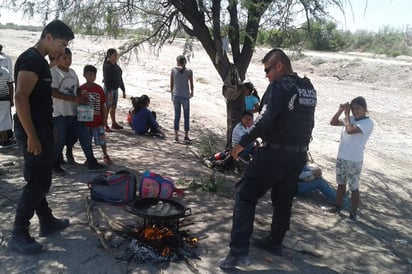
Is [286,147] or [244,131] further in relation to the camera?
[244,131]

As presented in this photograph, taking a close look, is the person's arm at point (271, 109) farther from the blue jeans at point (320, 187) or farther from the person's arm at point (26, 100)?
the blue jeans at point (320, 187)

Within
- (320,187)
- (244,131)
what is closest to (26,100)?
(244,131)

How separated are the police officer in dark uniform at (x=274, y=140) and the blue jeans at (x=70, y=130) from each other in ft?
9.27

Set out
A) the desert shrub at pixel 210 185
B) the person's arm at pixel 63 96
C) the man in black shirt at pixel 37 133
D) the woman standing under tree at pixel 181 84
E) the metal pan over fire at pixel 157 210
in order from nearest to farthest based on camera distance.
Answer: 1. the man in black shirt at pixel 37 133
2. the metal pan over fire at pixel 157 210
3. the person's arm at pixel 63 96
4. the desert shrub at pixel 210 185
5. the woman standing under tree at pixel 181 84

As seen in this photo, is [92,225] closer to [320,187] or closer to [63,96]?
[63,96]

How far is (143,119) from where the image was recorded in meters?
8.78

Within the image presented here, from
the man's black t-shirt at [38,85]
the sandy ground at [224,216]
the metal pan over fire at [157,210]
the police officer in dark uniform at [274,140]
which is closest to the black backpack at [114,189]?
the sandy ground at [224,216]

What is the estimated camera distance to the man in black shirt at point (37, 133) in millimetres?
3477

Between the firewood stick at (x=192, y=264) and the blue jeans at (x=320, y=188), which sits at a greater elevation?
the firewood stick at (x=192, y=264)

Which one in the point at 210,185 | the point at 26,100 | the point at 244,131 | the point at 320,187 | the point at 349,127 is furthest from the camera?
the point at 244,131

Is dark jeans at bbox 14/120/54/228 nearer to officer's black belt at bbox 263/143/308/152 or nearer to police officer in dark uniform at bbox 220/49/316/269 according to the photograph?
police officer in dark uniform at bbox 220/49/316/269

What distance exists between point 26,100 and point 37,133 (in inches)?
13.3

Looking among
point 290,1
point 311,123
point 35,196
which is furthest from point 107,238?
point 290,1

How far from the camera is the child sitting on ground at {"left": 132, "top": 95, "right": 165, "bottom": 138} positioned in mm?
8781
